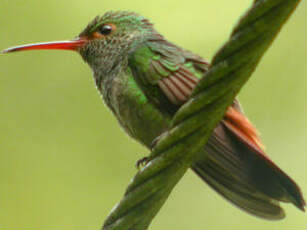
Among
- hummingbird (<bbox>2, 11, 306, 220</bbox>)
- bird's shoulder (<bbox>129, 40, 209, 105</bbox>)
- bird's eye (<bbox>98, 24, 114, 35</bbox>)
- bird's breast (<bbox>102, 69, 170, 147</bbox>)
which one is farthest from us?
bird's eye (<bbox>98, 24, 114, 35</bbox>)

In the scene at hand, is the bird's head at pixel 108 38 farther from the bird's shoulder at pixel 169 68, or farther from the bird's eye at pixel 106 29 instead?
the bird's shoulder at pixel 169 68

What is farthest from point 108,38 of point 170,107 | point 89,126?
point 89,126

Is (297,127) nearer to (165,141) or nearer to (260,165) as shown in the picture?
(260,165)

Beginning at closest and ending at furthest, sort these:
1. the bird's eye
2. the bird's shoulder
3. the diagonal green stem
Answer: the diagonal green stem, the bird's shoulder, the bird's eye

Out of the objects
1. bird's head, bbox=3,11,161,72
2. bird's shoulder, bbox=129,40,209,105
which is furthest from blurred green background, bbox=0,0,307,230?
bird's shoulder, bbox=129,40,209,105

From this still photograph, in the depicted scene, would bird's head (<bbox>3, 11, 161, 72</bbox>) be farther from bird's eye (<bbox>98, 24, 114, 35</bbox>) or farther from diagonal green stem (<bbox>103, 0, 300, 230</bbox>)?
diagonal green stem (<bbox>103, 0, 300, 230</bbox>)

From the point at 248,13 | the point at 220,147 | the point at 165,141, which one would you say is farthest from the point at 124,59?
the point at 248,13
